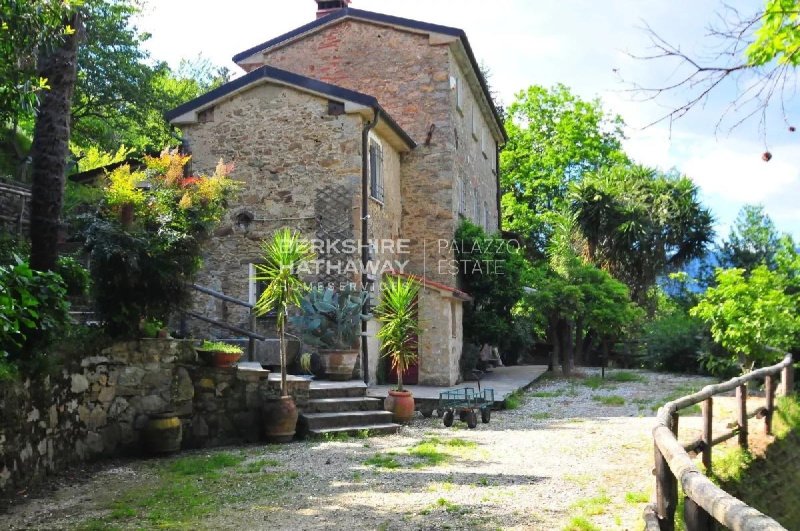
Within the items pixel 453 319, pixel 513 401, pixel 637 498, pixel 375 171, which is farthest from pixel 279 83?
pixel 637 498

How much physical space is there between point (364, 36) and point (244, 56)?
3228mm

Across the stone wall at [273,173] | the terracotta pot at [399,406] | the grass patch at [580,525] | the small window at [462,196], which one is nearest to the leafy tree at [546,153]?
the small window at [462,196]

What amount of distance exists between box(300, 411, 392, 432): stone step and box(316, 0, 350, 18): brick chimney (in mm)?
12555

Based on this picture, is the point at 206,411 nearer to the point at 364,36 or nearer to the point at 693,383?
the point at 364,36

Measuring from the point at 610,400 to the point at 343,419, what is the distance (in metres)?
6.23

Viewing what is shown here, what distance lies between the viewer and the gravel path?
5.44 metres

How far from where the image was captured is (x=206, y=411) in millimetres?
9289

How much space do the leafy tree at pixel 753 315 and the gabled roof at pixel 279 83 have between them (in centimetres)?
731

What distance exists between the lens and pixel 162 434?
27.6ft

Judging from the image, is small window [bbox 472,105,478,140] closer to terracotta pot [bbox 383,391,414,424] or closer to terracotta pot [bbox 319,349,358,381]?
terracotta pot [bbox 319,349,358,381]

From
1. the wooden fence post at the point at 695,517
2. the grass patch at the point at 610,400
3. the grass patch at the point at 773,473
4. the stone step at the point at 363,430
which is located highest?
the wooden fence post at the point at 695,517

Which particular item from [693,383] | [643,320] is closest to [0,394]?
[693,383]

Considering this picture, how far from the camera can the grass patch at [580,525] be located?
16.3ft

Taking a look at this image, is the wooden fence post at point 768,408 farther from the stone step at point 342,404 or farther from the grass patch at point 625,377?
the grass patch at point 625,377
